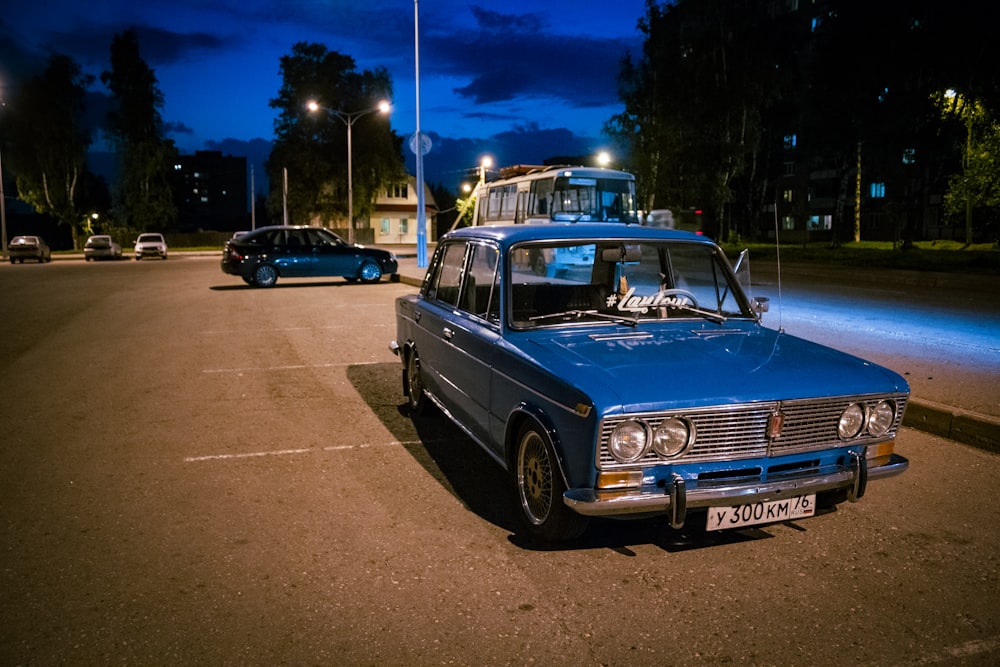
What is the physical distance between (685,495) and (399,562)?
144 centimetres

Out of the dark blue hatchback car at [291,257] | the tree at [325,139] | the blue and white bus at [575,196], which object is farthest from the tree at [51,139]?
the blue and white bus at [575,196]

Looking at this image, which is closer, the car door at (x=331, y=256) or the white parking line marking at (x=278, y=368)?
the white parking line marking at (x=278, y=368)

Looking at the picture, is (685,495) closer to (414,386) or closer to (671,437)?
(671,437)

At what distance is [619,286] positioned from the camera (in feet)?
17.3

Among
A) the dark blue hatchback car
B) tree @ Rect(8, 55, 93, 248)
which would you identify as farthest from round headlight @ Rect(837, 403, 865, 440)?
tree @ Rect(8, 55, 93, 248)

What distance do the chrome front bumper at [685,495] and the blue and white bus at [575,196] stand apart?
1768cm

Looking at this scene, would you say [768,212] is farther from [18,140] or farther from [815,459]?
[815,459]

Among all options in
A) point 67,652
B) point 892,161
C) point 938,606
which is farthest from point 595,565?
point 892,161

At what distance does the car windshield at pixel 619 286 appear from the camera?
16.1 feet

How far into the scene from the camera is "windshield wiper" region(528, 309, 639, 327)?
4754 millimetres

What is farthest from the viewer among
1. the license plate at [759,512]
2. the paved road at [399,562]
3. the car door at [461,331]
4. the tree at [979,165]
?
the tree at [979,165]

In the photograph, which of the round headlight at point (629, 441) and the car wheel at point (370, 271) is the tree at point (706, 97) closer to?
the car wheel at point (370, 271)

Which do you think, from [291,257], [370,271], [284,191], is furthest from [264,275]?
[284,191]

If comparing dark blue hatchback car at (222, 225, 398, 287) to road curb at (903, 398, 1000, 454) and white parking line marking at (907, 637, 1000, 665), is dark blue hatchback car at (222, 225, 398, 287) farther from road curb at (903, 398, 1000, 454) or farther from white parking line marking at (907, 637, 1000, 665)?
white parking line marking at (907, 637, 1000, 665)
